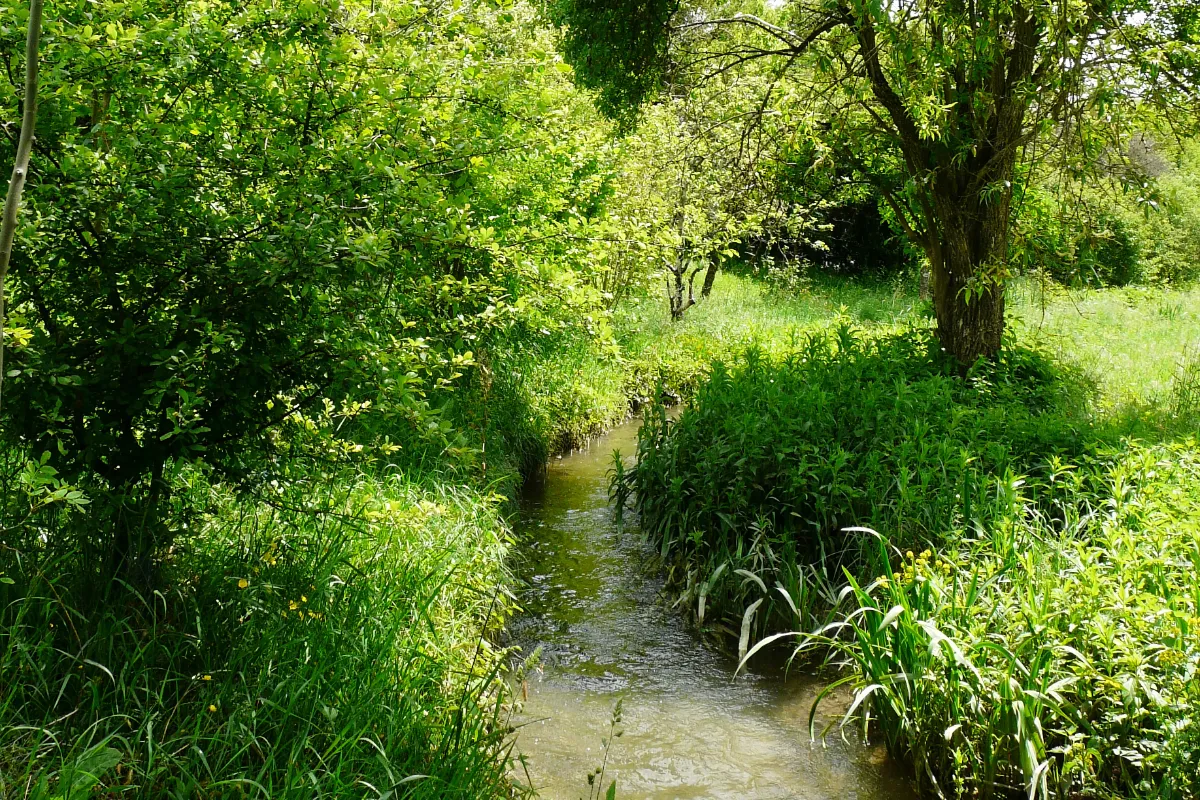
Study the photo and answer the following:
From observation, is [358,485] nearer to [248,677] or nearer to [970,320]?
[248,677]

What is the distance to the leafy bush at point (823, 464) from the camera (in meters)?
5.59

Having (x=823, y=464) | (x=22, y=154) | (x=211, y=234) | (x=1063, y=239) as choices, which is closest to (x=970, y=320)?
(x=1063, y=239)

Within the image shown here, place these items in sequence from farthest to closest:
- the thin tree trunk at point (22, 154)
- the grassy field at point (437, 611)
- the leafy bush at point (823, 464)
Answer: the leafy bush at point (823, 464) → the grassy field at point (437, 611) → the thin tree trunk at point (22, 154)

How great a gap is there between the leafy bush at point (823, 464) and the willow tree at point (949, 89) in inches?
50.6

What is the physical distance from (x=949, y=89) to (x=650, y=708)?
6198 millimetres

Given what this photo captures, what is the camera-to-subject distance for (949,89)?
795 cm

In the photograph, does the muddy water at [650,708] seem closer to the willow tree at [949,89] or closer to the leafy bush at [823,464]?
the leafy bush at [823,464]

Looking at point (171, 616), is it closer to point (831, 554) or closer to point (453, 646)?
point (453, 646)

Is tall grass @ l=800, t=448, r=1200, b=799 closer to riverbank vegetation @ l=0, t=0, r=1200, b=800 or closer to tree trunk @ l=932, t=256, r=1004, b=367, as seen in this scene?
riverbank vegetation @ l=0, t=0, r=1200, b=800

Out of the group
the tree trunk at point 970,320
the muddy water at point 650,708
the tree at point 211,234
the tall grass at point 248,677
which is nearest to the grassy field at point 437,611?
the tall grass at point 248,677

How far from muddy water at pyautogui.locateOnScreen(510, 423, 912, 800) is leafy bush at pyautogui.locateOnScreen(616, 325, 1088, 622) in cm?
48

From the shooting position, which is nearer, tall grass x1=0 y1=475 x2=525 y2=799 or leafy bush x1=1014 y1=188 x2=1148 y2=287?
tall grass x1=0 y1=475 x2=525 y2=799

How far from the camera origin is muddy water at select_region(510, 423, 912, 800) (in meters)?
4.10

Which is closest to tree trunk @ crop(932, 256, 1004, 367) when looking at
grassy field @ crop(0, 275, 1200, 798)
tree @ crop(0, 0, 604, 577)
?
grassy field @ crop(0, 275, 1200, 798)
